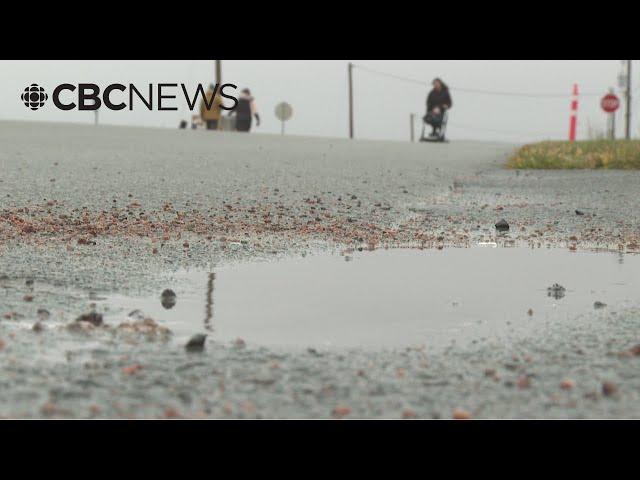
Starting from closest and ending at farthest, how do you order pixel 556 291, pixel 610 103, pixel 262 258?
pixel 556 291 → pixel 262 258 → pixel 610 103

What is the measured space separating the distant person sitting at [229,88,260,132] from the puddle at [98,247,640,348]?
76.4 ft

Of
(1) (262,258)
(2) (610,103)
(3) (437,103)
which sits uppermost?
(2) (610,103)

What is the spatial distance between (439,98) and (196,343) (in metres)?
22.2

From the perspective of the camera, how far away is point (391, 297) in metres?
4.19

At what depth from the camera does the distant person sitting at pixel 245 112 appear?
28.5 metres

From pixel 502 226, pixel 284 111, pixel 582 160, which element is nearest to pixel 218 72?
pixel 284 111

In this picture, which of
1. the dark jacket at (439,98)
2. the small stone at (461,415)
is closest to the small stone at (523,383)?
the small stone at (461,415)

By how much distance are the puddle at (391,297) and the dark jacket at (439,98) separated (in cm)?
1942

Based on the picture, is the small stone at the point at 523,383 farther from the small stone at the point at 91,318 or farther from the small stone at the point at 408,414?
the small stone at the point at 91,318

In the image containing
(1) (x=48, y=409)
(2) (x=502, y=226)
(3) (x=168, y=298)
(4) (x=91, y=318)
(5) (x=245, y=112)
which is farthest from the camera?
(5) (x=245, y=112)

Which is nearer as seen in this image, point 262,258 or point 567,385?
point 567,385

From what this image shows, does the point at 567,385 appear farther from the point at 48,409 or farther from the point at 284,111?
the point at 284,111
